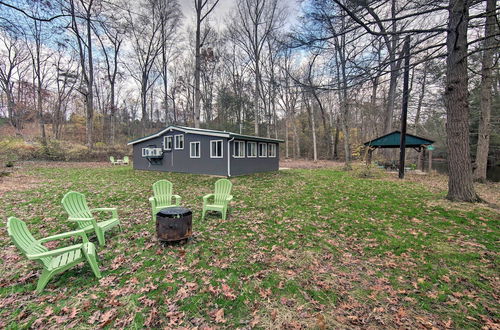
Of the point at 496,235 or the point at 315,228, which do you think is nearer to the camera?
the point at 496,235

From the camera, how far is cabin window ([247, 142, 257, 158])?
1412cm

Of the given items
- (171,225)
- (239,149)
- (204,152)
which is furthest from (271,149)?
(171,225)

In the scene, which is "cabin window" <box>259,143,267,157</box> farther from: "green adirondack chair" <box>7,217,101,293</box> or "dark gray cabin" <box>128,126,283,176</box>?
"green adirondack chair" <box>7,217,101,293</box>

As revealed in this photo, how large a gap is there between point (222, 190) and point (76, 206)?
290 cm

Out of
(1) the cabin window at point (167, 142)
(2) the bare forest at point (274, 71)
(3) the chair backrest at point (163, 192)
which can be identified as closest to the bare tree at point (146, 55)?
(2) the bare forest at point (274, 71)

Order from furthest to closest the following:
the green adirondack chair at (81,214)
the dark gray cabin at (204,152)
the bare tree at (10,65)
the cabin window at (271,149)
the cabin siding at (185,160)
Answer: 1. the bare tree at (10,65)
2. the cabin window at (271,149)
3. the cabin siding at (185,160)
4. the dark gray cabin at (204,152)
5. the green adirondack chair at (81,214)

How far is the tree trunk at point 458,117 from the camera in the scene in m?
5.49

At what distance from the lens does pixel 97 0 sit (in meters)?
5.93

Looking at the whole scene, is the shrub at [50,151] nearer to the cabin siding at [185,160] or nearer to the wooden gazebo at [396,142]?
the cabin siding at [185,160]

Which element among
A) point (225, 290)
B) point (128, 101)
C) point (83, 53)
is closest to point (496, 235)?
point (225, 290)

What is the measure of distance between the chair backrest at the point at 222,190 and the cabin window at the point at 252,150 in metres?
8.76

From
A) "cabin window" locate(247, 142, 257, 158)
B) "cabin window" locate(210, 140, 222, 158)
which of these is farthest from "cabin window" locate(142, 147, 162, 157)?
"cabin window" locate(247, 142, 257, 158)

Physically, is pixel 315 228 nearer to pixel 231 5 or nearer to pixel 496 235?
pixel 496 235

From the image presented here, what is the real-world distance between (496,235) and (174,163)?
14749 mm
